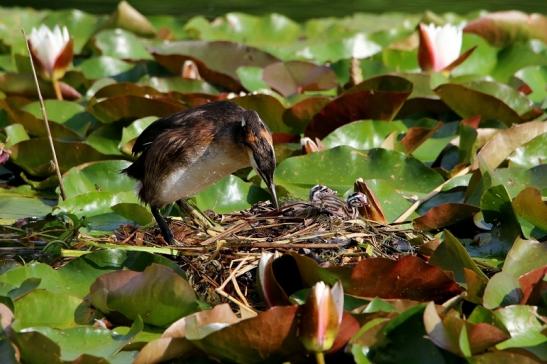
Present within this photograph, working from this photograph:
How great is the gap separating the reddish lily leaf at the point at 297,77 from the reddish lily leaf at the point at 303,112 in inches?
29.5

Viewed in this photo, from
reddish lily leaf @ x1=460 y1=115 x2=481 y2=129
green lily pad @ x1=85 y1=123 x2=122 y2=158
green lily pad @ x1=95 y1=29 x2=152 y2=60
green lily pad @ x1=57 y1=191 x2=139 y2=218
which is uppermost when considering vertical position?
reddish lily leaf @ x1=460 y1=115 x2=481 y2=129

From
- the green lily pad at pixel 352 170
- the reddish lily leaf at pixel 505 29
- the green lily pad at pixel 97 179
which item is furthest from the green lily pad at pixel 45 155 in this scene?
the reddish lily leaf at pixel 505 29

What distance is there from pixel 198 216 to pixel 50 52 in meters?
2.32

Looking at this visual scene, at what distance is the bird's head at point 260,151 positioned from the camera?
4.87m

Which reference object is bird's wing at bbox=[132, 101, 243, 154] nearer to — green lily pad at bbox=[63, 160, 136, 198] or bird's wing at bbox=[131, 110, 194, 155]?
bird's wing at bbox=[131, 110, 194, 155]

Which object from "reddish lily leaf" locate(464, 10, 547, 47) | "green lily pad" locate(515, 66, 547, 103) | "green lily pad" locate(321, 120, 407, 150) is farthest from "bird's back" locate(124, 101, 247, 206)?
"reddish lily leaf" locate(464, 10, 547, 47)

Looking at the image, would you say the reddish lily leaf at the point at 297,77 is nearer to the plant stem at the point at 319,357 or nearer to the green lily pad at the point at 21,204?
the green lily pad at the point at 21,204

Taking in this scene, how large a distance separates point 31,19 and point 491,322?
6.26 metres

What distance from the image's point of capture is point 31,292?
158 inches

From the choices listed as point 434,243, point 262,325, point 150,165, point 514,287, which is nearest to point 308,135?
point 150,165

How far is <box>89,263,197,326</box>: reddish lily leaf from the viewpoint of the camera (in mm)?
4008

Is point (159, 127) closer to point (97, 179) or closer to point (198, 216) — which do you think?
point (198, 216)

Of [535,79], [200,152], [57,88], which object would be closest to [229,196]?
[200,152]

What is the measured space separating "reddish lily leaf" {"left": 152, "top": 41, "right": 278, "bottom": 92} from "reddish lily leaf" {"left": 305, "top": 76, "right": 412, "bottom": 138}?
131cm
